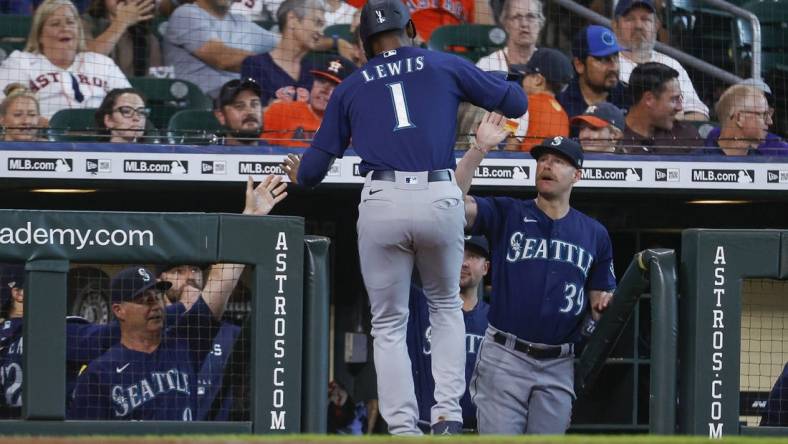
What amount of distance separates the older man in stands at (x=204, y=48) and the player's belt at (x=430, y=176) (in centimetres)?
463

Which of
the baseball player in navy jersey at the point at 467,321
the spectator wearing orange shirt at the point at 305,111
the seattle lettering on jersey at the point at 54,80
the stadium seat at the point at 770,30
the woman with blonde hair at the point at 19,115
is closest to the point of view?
the baseball player in navy jersey at the point at 467,321

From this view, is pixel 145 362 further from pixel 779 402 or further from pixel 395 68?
pixel 779 402

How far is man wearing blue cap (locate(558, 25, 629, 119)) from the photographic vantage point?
9023mm

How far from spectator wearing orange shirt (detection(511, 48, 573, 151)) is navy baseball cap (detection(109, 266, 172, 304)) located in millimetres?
3727

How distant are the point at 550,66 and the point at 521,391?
13.2 ft

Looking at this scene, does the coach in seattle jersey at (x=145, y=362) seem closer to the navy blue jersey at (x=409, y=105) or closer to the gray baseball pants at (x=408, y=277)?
the gray baseball pants at (x=408, y=277)

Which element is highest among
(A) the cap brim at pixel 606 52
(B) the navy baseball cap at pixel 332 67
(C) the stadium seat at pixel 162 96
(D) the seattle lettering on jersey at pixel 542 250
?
(A) the cap brim at pixel 606 52

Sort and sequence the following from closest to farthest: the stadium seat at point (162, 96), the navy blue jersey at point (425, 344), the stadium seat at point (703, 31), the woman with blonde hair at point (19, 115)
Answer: the navy blue jersey at point (425, 344) → the woman with blonde hair at point (19, 115) → the stadium seat at point (162, 96) → the stadium seat at point (703, 31)

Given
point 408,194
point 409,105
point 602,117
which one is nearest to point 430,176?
point 408,194

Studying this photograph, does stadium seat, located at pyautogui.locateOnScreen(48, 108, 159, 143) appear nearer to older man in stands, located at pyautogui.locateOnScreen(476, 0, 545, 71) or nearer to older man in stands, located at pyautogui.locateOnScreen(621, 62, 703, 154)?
older man in stands, located at pyautogui.locateOnScreen(476, 0, 545, 71)

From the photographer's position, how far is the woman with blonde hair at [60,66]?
8617mm

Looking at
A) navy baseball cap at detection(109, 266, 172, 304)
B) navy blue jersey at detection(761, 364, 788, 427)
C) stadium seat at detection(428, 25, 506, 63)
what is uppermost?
stadium seat at detection(428, 25, 506, 63)

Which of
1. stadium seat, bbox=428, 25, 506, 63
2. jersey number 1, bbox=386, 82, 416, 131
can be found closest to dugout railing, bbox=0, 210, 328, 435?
jersey number 1, bbox=386, 82, 416, 131

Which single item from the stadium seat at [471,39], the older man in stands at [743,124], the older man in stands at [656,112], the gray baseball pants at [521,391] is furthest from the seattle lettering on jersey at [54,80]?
the gray baseball pants at [521,391]
